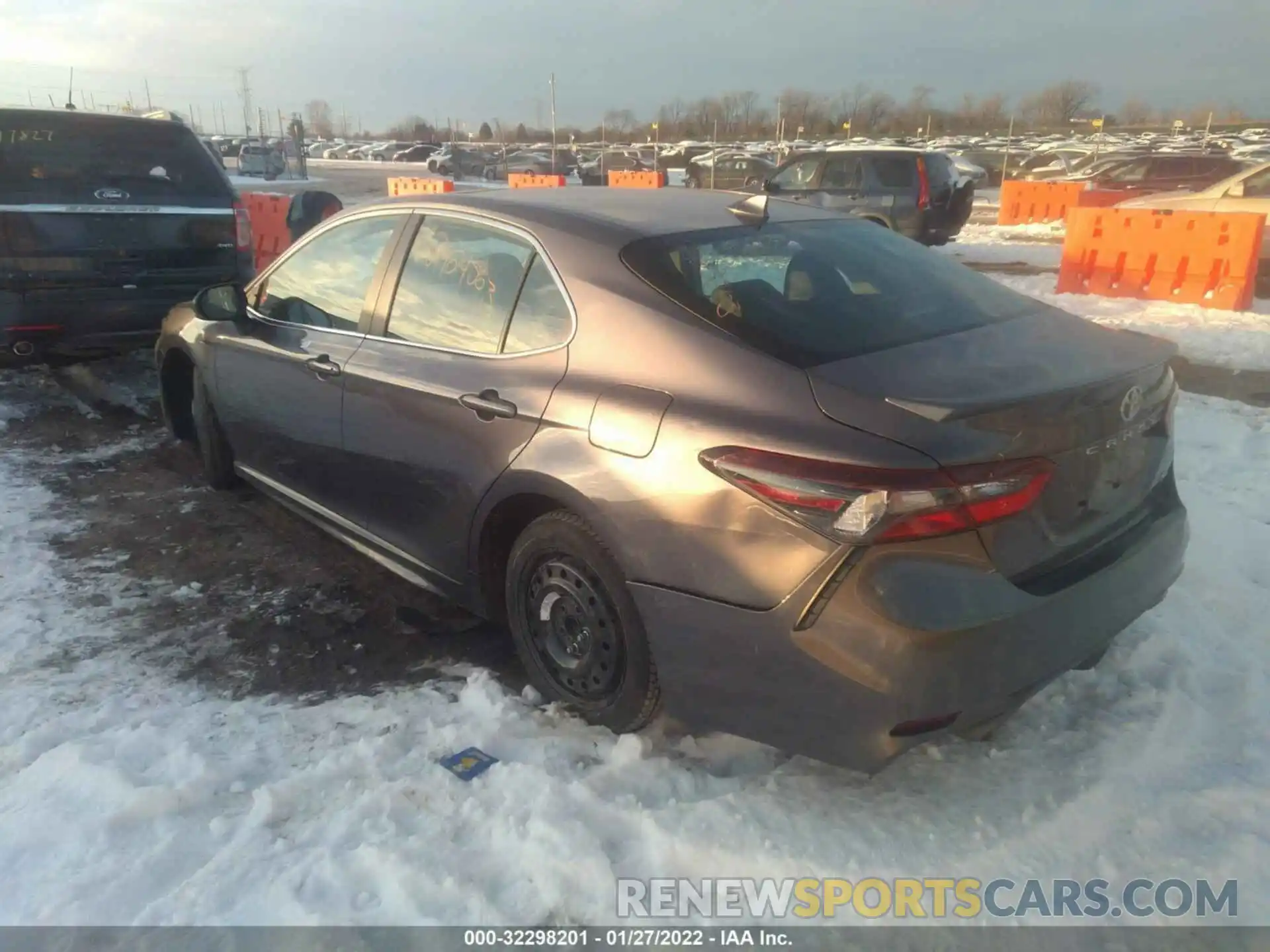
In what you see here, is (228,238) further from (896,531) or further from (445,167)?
(445,167)

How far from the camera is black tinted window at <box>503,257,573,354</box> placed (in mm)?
2953

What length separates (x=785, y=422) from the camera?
2.34 metres

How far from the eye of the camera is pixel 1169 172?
1758 cm

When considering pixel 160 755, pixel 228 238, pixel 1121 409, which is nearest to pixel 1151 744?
pixel 1121 409

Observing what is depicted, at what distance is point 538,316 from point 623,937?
185cm

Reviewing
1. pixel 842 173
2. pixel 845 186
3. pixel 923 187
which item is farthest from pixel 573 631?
pixel 842 173

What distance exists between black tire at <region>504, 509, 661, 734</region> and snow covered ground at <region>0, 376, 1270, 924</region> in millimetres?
111

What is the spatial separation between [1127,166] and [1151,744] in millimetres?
18446

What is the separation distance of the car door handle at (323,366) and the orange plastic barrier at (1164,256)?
9.33m

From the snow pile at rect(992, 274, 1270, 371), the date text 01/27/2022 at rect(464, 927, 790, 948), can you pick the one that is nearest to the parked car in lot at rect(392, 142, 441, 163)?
the snow pile at rect(992, 274, 1270, 371)

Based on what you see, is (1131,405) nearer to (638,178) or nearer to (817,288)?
(817,288)

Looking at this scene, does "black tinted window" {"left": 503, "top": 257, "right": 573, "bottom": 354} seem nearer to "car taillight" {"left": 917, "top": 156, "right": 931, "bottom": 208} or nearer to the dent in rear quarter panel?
the dent in rear quarter panel

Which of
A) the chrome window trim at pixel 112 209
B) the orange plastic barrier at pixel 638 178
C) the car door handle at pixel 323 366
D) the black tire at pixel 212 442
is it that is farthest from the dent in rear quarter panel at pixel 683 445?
the orange plastic barrier at pixel 638 178

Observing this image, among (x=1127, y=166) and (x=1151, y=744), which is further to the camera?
(x=1127, y=166)
